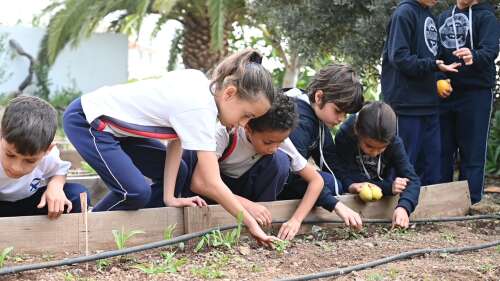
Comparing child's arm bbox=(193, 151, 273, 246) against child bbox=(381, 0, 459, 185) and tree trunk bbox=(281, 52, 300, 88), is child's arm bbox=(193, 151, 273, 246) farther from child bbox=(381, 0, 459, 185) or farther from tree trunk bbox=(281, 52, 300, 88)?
tree trunk bbox=(281, 52, 300, 88)

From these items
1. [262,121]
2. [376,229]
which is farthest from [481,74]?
[262,121]

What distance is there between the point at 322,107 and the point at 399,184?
0.63 meters

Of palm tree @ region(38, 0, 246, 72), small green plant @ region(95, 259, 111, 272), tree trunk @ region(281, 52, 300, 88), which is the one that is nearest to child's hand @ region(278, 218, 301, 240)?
small green plant @ region(95, 259, 111, 272)

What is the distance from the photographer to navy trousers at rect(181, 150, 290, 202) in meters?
4.17

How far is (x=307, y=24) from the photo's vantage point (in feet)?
24.7

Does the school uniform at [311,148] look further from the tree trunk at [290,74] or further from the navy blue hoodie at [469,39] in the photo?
the tree trunk at [290,74]

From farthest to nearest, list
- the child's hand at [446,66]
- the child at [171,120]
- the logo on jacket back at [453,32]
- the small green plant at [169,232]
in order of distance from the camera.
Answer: the logo on jacket back at [453,32] → the child's hand at [446,66] → the small green plant at [169,232] → the child at [171,120]

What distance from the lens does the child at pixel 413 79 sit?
16.8ft

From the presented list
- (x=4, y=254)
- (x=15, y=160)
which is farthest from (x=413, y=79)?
(x=4, y=254)

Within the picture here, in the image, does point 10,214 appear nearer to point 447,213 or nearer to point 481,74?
point 447,213

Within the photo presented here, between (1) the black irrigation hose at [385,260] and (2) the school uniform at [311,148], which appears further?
(2) the school uniform at [311,148]

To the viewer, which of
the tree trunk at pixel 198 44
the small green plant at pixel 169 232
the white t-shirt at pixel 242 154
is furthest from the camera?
the tree trunk at pixel 198 44

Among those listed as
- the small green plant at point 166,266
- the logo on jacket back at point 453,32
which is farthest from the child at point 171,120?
the logo on jacket back at point 453,32

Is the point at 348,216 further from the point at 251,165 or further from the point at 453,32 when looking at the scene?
the point at 453,32
